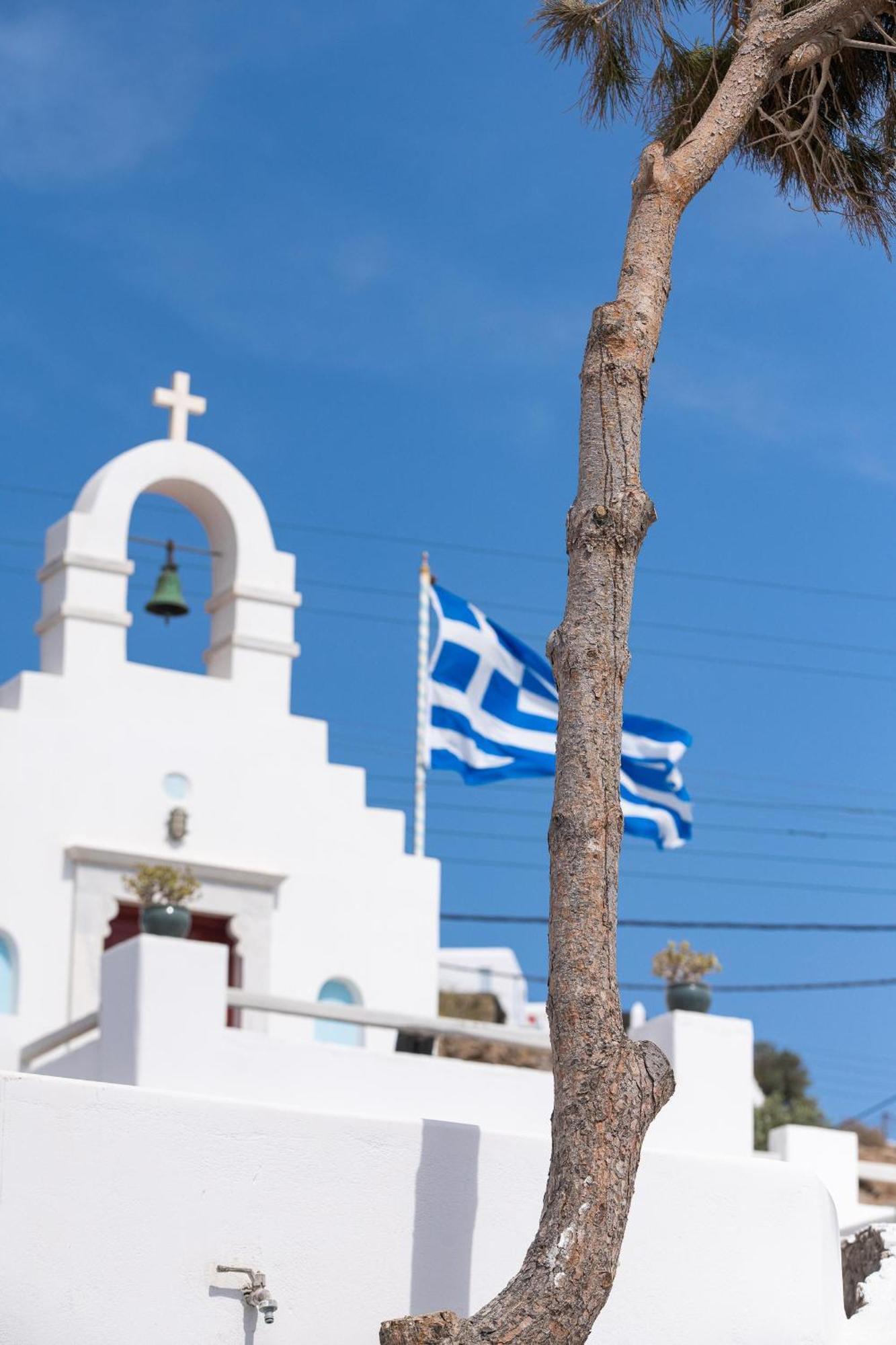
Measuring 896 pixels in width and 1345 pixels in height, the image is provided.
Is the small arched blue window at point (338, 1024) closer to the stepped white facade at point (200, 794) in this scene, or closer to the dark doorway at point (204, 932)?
the stepped white facade at point (200, 794)

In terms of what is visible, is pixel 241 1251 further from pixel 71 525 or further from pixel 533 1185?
pixel 71 525

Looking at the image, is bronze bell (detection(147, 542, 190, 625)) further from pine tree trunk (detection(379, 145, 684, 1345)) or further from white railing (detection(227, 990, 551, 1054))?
pine tree trunk (detection(379, 145, 684, 1345))

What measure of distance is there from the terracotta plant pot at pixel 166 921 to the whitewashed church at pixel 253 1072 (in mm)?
695

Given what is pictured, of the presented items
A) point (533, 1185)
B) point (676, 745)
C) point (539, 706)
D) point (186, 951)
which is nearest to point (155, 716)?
point (539, 706)

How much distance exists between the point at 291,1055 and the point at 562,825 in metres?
4.62

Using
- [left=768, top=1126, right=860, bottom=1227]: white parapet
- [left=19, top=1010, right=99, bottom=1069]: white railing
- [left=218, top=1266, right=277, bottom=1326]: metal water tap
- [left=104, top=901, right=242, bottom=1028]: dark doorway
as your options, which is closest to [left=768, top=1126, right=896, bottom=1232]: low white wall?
[left=768, top=1126, right=860, bottom=1227]: white parapet

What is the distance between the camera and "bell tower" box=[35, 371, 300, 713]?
62.0ft

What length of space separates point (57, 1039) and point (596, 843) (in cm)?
679

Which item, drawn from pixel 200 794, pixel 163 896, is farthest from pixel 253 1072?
pixel 200 794

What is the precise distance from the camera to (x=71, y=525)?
19109 mm

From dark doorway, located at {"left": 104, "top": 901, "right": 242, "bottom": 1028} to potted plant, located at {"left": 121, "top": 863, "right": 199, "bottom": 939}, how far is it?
0.97 feet

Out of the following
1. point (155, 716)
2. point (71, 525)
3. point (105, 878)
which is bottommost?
point (105, 878)

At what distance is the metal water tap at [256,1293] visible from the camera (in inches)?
384

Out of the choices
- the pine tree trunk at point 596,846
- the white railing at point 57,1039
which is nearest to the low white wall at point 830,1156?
the white railing at point 57,1039
